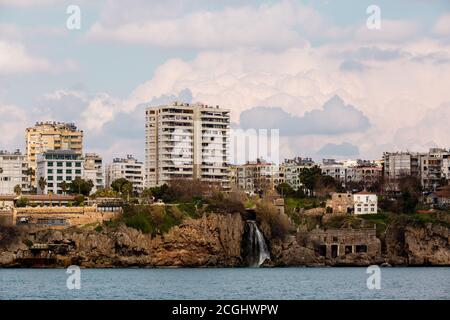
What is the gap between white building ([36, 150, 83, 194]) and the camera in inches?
5182

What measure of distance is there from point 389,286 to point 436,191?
2596 inches

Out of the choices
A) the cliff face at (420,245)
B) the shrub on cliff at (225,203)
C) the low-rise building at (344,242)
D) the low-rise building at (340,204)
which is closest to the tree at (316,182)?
the low-rise building at (340,204)

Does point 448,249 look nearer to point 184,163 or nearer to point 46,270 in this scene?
point 46,270

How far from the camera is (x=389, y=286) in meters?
60.4

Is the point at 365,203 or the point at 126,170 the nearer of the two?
the point at 365,203

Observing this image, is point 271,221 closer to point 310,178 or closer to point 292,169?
point 310,178

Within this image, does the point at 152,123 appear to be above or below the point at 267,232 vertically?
above

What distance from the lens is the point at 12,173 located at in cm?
14062

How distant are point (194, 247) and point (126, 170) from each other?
7622cm

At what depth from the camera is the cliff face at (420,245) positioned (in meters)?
97.9

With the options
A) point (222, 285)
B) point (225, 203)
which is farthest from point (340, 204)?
point (222, 285)

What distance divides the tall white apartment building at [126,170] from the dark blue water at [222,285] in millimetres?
86977
